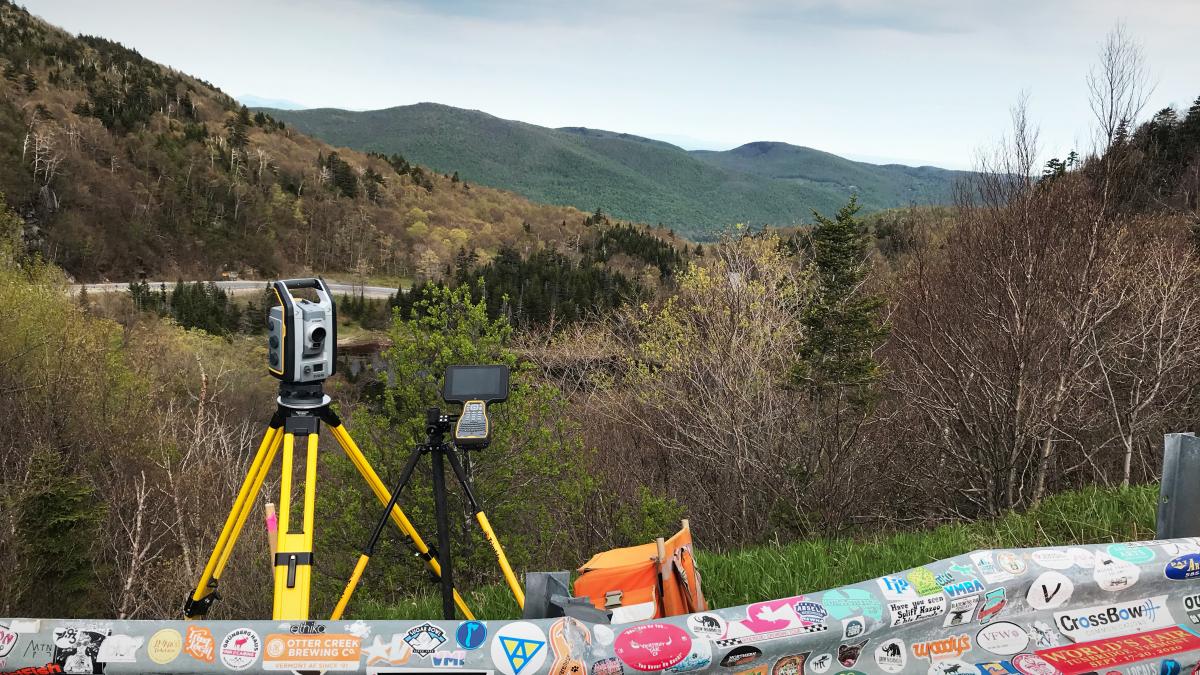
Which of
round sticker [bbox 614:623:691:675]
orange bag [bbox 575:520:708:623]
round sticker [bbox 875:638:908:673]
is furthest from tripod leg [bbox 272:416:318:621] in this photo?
round sticker [bbox 875:638:908:673]

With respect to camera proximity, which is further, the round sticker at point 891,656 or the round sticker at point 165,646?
the round sticker at point 891,656

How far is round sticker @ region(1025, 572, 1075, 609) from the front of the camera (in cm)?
201

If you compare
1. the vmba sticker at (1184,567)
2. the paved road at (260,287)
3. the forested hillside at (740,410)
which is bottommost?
the paved road at (260,287)

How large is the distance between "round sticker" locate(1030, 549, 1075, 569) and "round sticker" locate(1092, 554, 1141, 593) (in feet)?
0.24

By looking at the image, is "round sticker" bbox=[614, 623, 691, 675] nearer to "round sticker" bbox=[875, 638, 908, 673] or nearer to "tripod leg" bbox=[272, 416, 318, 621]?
"round sticker" bbox=[875, 638, 908, 673]

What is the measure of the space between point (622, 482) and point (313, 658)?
52.2 ft

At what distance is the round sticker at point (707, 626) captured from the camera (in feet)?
5.88

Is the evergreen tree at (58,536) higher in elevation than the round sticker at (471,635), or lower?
lower

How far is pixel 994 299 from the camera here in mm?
10109

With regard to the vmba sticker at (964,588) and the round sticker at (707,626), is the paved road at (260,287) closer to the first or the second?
the round sticker at (707,626)

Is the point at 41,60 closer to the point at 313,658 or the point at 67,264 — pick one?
the point at 67,264

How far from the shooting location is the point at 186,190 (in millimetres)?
77562

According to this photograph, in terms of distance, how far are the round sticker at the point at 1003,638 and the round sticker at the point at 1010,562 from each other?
0.48 feet

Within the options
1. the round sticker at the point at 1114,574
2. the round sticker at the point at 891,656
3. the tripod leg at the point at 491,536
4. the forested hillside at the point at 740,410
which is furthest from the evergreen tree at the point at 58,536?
the round sticker at the point at 1114,574
